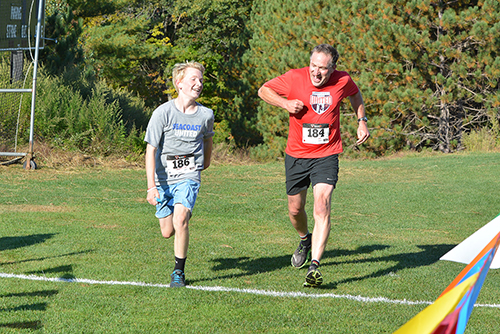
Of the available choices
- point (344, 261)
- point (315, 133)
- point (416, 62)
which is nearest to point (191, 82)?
point (315, 133)

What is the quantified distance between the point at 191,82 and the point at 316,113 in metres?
1.32

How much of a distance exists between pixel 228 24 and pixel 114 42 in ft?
20.4

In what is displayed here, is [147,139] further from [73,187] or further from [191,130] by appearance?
[73,187]

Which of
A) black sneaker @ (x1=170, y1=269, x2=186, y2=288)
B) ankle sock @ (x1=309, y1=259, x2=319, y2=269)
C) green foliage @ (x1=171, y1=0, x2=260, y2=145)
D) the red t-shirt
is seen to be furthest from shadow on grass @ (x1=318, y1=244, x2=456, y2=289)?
green foliage @ (x1=171, y1=0, x2=260, y2=145)

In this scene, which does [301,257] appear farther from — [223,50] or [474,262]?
[223,50]

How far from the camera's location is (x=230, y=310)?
183 inches

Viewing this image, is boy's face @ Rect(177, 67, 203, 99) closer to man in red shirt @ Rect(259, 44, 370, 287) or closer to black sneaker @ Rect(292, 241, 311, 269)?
man in red shirt @ Rect(259, 44, 370, 287)

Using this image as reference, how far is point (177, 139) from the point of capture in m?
5.50

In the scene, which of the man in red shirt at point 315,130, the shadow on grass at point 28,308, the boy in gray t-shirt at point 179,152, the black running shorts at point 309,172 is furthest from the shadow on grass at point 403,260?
the shadow on grass at point 28,308

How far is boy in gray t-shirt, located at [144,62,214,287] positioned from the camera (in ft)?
17.6

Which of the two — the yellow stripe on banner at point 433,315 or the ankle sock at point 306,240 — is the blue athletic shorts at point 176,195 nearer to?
the ankle sock at point 306,240

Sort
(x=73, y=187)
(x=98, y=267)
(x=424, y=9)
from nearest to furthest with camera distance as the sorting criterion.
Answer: (x=98, y=267)
(x=73, y=187)
(x=424, y=9)

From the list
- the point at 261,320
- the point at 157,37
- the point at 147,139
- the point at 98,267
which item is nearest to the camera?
the point at 261,320

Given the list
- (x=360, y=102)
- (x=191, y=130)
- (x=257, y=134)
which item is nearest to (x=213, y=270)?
(x=191, y=130)
